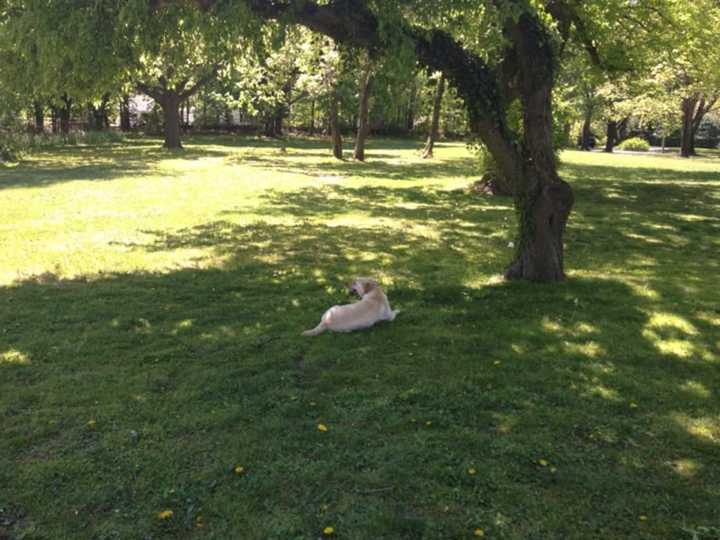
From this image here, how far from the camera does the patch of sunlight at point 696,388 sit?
4.96 metres

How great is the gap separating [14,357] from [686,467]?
5.71 meters

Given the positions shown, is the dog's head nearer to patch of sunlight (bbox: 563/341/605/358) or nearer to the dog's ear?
the dog's ear

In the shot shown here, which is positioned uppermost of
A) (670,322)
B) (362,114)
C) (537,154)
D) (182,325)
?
(362,114)

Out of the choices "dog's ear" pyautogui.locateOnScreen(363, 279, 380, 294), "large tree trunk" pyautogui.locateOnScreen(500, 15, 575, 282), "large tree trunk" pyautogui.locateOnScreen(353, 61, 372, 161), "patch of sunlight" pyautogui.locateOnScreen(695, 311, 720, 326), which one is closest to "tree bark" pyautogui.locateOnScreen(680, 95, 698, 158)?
"large tree trunk" pyautogui.locateOnScreen(353, 61, 372, 161)

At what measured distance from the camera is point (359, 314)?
247 inches

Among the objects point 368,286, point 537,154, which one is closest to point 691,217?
point 537,154

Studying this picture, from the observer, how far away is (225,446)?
414 centimetres

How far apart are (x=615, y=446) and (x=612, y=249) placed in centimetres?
703

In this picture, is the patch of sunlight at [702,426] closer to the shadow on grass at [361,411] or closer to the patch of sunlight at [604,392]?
the shadow on grass at [361,411]

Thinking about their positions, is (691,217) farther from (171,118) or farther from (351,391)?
(171,118)

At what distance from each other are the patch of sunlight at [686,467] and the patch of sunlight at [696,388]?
1135 millimetres

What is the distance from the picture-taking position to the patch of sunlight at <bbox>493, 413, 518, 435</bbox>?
14.3 feet

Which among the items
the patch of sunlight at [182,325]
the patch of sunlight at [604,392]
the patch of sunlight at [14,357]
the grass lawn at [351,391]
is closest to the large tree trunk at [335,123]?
the grass lawn at [351,391]

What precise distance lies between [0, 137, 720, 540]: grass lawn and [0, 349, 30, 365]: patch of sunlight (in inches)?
1.0
